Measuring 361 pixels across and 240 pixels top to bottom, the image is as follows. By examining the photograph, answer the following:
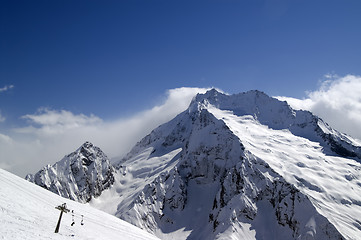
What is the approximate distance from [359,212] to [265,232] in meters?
58.5

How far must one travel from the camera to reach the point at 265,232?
18000 centimetres

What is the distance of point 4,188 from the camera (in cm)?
3959

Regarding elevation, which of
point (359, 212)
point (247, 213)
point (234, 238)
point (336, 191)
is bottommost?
point (234, 238)

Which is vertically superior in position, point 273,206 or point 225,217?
point 273,206

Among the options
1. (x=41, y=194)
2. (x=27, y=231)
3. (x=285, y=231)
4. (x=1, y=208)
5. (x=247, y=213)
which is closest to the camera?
(x=27, y=231)

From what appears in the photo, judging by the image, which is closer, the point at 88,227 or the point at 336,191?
the point at 88,227

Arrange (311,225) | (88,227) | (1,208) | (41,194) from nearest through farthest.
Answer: (1,208) < (88,227) < (41,194) < (311,225)

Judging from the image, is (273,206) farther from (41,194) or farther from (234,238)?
(41,194)

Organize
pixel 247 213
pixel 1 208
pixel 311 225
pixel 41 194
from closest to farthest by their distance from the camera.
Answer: pixel 1 208
pixel 41 194
pixel 311 225
pixel 247 213

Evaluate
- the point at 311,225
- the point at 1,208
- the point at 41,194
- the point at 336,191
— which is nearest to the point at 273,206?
the point at 311,225

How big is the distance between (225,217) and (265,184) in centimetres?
3732

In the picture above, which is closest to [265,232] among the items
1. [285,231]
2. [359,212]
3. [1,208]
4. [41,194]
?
[285,231]

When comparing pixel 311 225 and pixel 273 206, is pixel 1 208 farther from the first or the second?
pixel 273 206

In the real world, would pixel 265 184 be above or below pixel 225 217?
above
